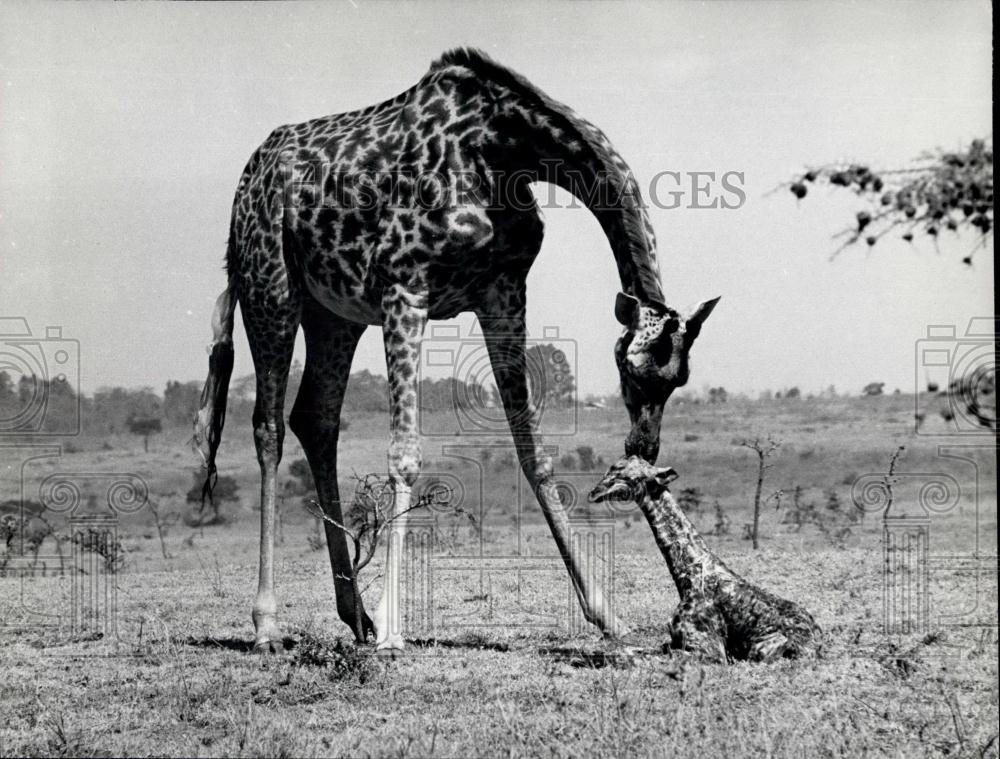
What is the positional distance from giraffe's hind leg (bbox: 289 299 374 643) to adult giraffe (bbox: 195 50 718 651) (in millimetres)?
13

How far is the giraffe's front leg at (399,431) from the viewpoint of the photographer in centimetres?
667

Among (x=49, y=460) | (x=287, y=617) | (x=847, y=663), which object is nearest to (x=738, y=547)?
(x=287, y=617)

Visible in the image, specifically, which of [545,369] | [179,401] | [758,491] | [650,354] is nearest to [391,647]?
[650,354]

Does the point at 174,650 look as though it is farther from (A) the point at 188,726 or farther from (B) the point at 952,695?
(B) the point at 952,695

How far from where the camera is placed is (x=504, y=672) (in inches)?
249

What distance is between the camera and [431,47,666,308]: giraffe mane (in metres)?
6.66

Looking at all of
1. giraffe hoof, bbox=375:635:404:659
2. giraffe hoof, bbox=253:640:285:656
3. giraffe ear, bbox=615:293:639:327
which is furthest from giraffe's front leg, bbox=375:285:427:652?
giraffe ear, bbox=615:293:639:327

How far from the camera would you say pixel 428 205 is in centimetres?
723

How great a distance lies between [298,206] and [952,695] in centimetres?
508

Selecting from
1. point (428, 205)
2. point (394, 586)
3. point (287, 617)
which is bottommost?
point (287, 617)

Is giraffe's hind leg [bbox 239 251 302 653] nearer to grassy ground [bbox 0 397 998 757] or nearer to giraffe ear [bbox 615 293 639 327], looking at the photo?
grassy ground [bbox 0 397 998 757]

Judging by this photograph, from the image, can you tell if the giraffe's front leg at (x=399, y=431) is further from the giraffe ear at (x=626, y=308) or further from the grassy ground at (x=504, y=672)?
the giraffe ear at (x=626, y=308)

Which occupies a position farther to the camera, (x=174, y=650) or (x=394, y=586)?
(x=174, y=650)

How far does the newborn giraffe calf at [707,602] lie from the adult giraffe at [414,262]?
26cm
